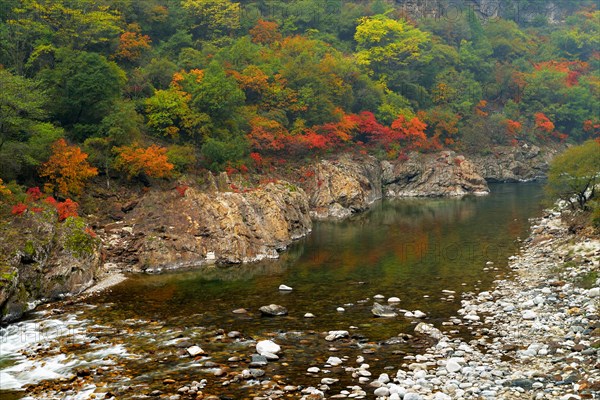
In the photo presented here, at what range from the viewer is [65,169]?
37000mm

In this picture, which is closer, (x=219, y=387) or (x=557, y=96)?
(x=219, y=387)

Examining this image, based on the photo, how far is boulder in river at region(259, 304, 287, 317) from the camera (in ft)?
85.5

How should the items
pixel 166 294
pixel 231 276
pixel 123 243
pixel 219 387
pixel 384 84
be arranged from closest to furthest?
pixel 219 387 < pixel 166 294 < pixel 231 276 < pixel 123 243 < pixel 384 84

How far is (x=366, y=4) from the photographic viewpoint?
103 meters

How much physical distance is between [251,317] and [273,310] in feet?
3.52

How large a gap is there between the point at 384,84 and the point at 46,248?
5841cm

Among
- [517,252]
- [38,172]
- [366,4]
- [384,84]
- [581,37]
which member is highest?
[366,4]

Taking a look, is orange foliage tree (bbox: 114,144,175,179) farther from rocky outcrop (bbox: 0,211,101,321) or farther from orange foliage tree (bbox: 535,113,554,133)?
orange foliage tree (bbox: 535,113,554,133)

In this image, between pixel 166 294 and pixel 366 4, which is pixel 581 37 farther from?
pixel 166 294

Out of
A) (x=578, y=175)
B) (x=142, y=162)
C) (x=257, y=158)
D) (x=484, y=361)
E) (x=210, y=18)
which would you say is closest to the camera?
(x=484, y=361)

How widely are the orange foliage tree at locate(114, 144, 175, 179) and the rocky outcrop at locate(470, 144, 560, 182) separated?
1923 inches

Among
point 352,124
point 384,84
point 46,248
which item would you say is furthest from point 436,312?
point 384,84

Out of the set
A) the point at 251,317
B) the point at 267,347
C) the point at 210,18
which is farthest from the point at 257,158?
the point at 267,347

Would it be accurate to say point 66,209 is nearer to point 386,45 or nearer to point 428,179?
point 428,179
